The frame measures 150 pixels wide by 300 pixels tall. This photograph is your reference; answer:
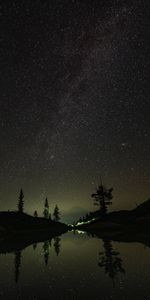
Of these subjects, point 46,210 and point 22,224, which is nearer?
point 22,224

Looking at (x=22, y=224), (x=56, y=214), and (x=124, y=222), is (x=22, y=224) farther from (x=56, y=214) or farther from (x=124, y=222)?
(x=56, y=214)

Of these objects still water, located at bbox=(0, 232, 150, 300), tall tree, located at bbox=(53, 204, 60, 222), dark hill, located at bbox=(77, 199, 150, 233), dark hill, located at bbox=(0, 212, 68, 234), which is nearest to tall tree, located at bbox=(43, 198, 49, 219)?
tall tree, located at bbox=(53, 204, 60, 222)

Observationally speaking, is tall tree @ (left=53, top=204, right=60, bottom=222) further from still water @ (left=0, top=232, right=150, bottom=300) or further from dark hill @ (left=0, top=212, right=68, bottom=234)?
still water @ (left=0, top=232, right=150, bottom=300)

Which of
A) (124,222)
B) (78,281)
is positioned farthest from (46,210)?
(78,281)

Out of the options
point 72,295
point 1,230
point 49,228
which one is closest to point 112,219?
point 49,228

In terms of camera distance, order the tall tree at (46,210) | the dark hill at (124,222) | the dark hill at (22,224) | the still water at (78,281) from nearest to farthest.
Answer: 1. the still water at (78,281)
2. the dark hill at (124,222)
3. the dark hill at (22,224)
4. the tall tree at (46,210)

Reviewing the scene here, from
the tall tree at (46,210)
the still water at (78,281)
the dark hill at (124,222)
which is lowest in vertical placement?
the still water at (78,281)

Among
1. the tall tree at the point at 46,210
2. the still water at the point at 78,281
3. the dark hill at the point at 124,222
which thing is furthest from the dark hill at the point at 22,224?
the tall tree at the point at 46,210

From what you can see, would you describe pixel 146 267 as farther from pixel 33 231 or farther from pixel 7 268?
pixel 33 231

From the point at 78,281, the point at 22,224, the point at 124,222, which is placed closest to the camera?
the point at 78,281

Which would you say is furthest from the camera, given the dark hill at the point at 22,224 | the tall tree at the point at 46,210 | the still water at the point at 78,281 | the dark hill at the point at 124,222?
the tall tree at the point at 46,210

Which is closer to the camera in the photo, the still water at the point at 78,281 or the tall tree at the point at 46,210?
the still water at the point at 78,281

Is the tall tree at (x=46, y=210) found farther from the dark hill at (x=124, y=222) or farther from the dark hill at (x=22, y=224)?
the dark hill at (x=124, y=222)

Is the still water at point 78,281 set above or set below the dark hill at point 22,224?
below
